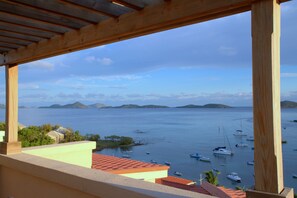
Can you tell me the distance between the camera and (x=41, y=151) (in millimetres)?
3766

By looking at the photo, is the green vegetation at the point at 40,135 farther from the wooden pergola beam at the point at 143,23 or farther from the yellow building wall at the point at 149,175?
the wooden pergola beam at the point at 143,23

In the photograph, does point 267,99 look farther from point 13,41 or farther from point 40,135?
point 40,135

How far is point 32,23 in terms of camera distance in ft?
6.78

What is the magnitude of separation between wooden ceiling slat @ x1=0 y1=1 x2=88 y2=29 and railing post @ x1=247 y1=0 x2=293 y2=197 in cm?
128

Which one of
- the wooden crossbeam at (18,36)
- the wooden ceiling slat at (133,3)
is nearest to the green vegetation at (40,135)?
the wooden crossbeam at (18,36)

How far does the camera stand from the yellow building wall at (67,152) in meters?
3.77

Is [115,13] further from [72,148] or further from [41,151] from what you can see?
[72,148]

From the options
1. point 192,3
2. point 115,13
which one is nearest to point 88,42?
point 115,13

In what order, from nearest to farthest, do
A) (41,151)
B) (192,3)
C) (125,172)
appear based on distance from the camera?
(192,3), (41,151), (125,172)

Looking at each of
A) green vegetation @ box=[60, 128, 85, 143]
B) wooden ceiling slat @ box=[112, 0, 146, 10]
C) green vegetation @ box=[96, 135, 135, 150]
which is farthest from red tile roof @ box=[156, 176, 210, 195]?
green vegetation @ box=[96, 135, 135, 150]

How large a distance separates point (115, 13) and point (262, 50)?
97cm

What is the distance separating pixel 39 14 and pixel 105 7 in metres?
0.49

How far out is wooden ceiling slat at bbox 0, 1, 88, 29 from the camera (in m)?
1.76

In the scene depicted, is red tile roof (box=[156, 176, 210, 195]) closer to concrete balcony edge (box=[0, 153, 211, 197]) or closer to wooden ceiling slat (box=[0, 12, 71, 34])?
concrete balcony edge (box=[0, 153, 211, 197])
